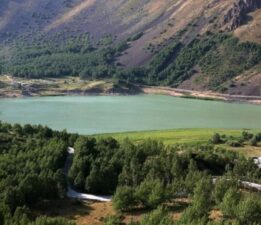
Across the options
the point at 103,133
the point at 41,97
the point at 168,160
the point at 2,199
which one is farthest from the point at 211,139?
the point at 41,97

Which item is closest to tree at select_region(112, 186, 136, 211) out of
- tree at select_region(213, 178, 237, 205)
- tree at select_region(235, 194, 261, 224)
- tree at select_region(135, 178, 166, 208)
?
tree at select_region(135, 178, 166, 208)

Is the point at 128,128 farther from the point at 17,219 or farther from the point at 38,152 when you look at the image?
the point at 17,219

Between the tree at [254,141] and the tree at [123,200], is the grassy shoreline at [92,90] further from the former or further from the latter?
the tree at [123,200]

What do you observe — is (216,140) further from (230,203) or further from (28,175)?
(230,203)

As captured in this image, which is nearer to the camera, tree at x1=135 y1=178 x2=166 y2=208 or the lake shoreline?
tree at x1=135 y1=178 x2=166 y2=208

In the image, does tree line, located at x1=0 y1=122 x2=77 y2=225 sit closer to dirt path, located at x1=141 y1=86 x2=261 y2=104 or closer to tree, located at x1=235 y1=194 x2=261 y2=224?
tree, located at x1=235 y1=194 x2=261 y2=224

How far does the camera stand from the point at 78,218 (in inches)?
1975

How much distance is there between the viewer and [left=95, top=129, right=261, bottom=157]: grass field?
91.9 m

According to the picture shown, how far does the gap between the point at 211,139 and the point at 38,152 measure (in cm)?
3970

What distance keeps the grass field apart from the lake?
20.4ft

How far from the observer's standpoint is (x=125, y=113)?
134m

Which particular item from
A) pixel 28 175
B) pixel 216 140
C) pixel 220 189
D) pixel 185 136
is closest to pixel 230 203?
pixel 220 189

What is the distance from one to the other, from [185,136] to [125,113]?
34.1m

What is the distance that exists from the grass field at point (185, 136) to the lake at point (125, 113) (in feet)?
20.4
